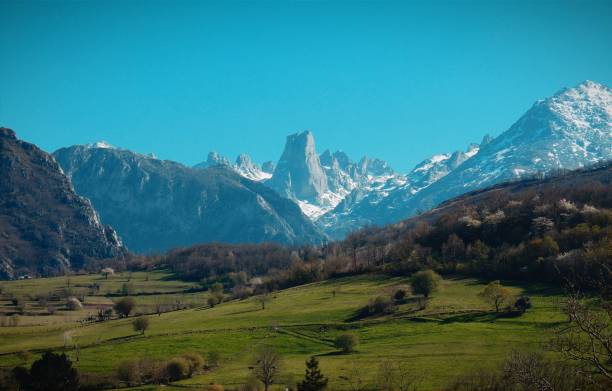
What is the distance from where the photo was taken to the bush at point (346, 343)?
105000 mm

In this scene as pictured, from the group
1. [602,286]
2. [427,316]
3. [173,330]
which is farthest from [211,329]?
[602,286]

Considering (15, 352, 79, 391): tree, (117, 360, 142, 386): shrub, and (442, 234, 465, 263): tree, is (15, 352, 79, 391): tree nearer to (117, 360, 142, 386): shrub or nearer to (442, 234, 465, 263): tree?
(117, 360, 142, 386): shrub

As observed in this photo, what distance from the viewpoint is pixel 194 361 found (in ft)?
338

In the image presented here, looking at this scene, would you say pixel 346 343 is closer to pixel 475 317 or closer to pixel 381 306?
pixel 381 306

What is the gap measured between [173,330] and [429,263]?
77.7 metres

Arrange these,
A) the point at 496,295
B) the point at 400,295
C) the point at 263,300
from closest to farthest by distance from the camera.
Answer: the point at 496,295 < the point at 400,295 < the point at 263,300

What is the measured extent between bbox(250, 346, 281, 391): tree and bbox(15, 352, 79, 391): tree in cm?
2991

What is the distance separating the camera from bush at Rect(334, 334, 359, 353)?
105000 millimetres

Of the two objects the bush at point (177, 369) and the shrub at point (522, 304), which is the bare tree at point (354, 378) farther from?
the shrub at point (522, 304)

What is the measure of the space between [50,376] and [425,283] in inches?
3206

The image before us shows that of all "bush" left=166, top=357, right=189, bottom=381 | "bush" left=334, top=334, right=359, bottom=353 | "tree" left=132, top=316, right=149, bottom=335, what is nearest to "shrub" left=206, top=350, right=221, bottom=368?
"bush" left=166, top=357, right=189, bottom=381

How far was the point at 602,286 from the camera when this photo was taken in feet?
96.3

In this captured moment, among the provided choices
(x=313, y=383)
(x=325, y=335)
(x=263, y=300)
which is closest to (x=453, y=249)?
(x=263, y=300)

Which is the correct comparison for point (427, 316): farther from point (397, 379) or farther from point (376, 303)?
point (397, 379)
